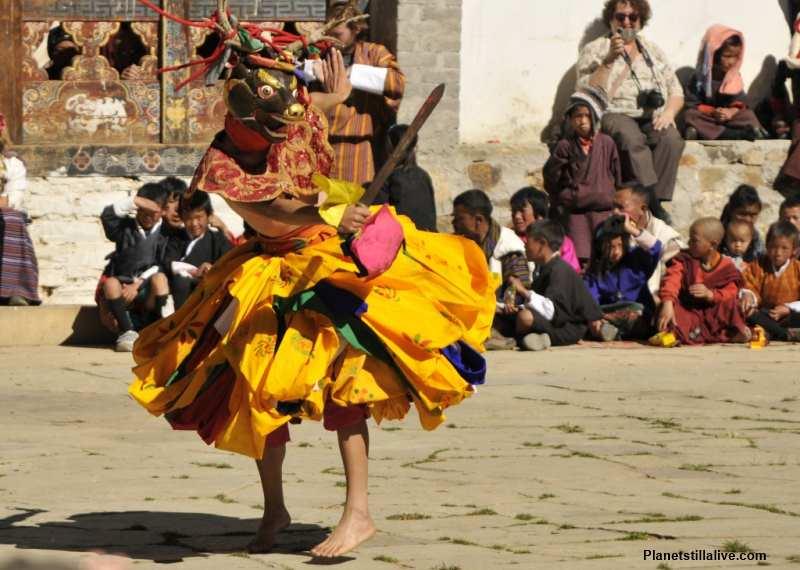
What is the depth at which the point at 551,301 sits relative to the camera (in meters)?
10.2

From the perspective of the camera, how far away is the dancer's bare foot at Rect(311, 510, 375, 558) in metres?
4.78

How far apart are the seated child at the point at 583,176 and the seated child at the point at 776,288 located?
1.15 m

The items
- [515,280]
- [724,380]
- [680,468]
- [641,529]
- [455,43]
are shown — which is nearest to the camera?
[641,529]

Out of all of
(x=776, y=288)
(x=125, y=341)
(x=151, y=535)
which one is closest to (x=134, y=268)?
(x=125, y=341)

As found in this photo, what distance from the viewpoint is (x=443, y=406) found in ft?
15.9

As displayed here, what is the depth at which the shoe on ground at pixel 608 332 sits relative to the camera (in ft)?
34.5

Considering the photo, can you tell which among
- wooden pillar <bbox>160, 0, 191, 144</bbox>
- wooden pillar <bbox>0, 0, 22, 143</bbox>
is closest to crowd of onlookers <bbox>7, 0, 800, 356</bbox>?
wooden pillar <bbox>0, 0, 22, 143</bbox>

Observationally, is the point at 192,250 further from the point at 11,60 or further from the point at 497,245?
the point at 11,60

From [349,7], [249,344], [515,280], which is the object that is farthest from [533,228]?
[249,344]

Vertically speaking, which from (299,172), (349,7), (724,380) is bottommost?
(724,380)

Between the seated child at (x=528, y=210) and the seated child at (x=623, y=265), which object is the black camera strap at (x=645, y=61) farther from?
the seated child at (x=623, y=265)

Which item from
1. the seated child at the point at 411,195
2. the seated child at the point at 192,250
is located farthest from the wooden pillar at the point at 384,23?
the seated child at the point at 192,250

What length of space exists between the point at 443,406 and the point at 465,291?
37 cm

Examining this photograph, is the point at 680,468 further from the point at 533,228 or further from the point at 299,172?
the point at 533,228
